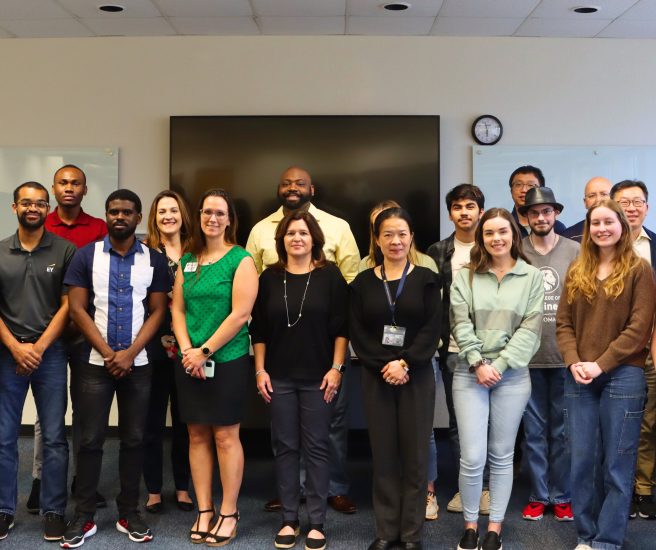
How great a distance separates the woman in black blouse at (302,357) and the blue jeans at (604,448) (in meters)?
1.06

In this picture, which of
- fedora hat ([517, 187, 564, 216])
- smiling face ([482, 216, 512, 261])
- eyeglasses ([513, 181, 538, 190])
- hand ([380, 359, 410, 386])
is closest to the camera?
hand ([380, 359, 410, 386])

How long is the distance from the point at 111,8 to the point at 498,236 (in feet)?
10.4

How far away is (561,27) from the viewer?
532cm

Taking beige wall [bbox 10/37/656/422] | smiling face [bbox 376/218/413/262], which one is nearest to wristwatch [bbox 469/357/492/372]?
smiling face [bbox 376/218/413/262]

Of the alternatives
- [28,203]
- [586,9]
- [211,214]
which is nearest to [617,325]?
[211,214]

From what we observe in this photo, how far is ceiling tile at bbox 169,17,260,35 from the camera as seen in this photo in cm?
519

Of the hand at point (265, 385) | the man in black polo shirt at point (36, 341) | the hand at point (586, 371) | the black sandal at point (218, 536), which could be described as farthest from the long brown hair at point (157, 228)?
the hand at point (586, 371)

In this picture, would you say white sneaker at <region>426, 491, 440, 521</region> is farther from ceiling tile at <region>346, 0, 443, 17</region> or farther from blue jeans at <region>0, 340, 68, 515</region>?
ceiling tile at <region>346, 0, 443, 17</region>

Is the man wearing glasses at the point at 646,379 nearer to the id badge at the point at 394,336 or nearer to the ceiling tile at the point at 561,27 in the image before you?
the id badge at the point at 394,336

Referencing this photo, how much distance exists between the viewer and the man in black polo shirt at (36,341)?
Answer: 11.3 ft

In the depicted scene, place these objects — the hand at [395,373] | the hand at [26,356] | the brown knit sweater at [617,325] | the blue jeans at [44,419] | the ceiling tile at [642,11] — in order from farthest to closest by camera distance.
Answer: the ceiling tile at [642,11] → the blue jeans at [44,419] → the hand at [26,356] → the hand at [395,373] → the brown knit sweater at [617,325]

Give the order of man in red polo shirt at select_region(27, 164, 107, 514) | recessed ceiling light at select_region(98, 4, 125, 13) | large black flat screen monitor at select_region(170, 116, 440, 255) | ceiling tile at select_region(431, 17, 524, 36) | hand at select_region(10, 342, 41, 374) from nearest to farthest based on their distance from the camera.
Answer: hand at select_region(10, 342, 41, 374), man in red polo shirt at select_region(27, 164, 107, 514), recessed ceiling light at select_region(98, 4, 125, 13), ceiling tile at select_region(431, 17, 524, 36), large black flat screen monitor at select_region(170, 116, 440, 255)

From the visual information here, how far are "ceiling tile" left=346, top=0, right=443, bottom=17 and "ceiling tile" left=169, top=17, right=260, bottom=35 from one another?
741mm

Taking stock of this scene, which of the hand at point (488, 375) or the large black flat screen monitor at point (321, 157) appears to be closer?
the hand at point (488, 375)
